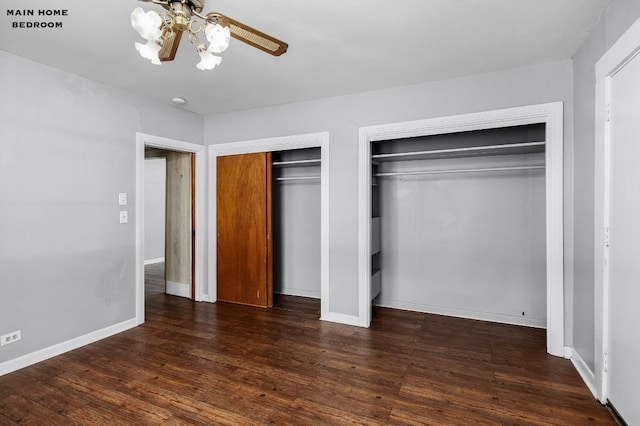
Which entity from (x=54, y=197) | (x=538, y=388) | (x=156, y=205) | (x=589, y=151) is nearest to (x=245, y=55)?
(x=54, y=197)

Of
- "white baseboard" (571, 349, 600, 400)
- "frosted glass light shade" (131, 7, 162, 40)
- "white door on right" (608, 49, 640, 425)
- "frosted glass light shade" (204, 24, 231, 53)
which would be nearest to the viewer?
"frosted glass light shade" (131, 7, 162, 40)

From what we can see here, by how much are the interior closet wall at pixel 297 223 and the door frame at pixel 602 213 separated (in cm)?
301

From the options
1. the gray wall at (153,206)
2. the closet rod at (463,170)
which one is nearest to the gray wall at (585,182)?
the closet rod at (463,170)

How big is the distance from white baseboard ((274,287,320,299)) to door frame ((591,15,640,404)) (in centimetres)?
312

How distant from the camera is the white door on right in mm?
1842

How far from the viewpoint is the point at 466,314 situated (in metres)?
3.95

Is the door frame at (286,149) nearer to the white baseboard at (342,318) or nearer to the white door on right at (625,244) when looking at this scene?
the white baseboard at (342,318)

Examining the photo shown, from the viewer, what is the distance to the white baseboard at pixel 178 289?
4.89 metres

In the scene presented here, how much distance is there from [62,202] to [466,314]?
14.1 ft

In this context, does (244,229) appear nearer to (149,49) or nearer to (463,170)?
(463,170)

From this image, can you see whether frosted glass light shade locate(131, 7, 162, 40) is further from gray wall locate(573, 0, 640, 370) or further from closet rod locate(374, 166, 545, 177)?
closet rod locate(374, 166, 545, 177)

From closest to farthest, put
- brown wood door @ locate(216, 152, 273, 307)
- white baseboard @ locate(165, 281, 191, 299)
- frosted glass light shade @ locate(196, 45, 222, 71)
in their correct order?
frosted glass light shade @ locate(196, 45, 222, 71) → brown wood door @ locate(216, 152, 273, 307) → white baseboard @ locate(165, 281, 191, 299)

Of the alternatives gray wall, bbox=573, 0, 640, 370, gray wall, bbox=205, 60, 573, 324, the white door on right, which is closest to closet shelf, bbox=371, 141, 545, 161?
gray wall, bbox=205, 60, 573, 324

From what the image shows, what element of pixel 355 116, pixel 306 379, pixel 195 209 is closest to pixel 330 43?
pixel 355 116
